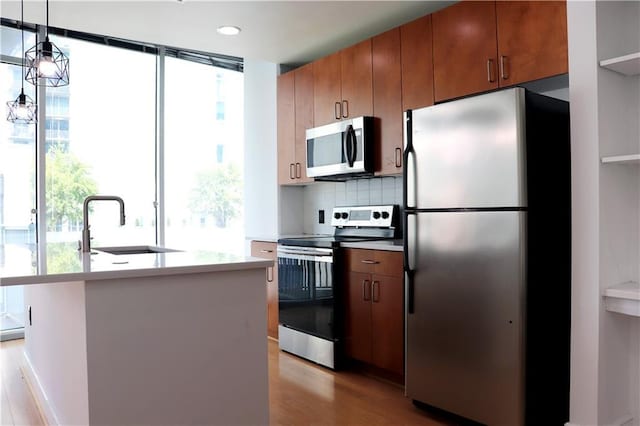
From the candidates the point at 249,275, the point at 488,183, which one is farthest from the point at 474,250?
the point at 249,275

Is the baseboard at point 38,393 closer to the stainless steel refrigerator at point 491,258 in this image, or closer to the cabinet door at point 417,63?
the stainless steel refrigerator at point 491,258

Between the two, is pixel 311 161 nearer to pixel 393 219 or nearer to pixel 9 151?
pixel 393 219

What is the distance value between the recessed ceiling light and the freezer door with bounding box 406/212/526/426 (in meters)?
2.02

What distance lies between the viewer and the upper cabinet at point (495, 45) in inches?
102

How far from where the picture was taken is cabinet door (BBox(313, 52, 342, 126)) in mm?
4004

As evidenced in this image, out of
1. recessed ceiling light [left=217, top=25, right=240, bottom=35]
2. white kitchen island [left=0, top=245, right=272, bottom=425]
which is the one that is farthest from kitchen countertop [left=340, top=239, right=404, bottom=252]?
recessed ceiling light [left=217, top=25, right=240, bottom=35]

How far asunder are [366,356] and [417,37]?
82.8 inches

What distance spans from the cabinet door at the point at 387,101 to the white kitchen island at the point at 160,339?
5.17 ft

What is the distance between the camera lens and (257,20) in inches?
143

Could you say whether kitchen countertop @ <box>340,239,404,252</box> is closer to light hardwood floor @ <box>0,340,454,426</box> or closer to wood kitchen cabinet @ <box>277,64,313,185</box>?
light hardwood floor @ <box>0,340,454,426</box>

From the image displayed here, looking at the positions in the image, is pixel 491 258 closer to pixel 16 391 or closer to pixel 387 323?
pixel 387 323

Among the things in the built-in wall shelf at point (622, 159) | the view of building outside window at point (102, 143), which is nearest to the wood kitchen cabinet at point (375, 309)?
the built-in wall shelf at point (622, 159)

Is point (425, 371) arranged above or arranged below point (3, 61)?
below

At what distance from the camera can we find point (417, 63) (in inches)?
130
